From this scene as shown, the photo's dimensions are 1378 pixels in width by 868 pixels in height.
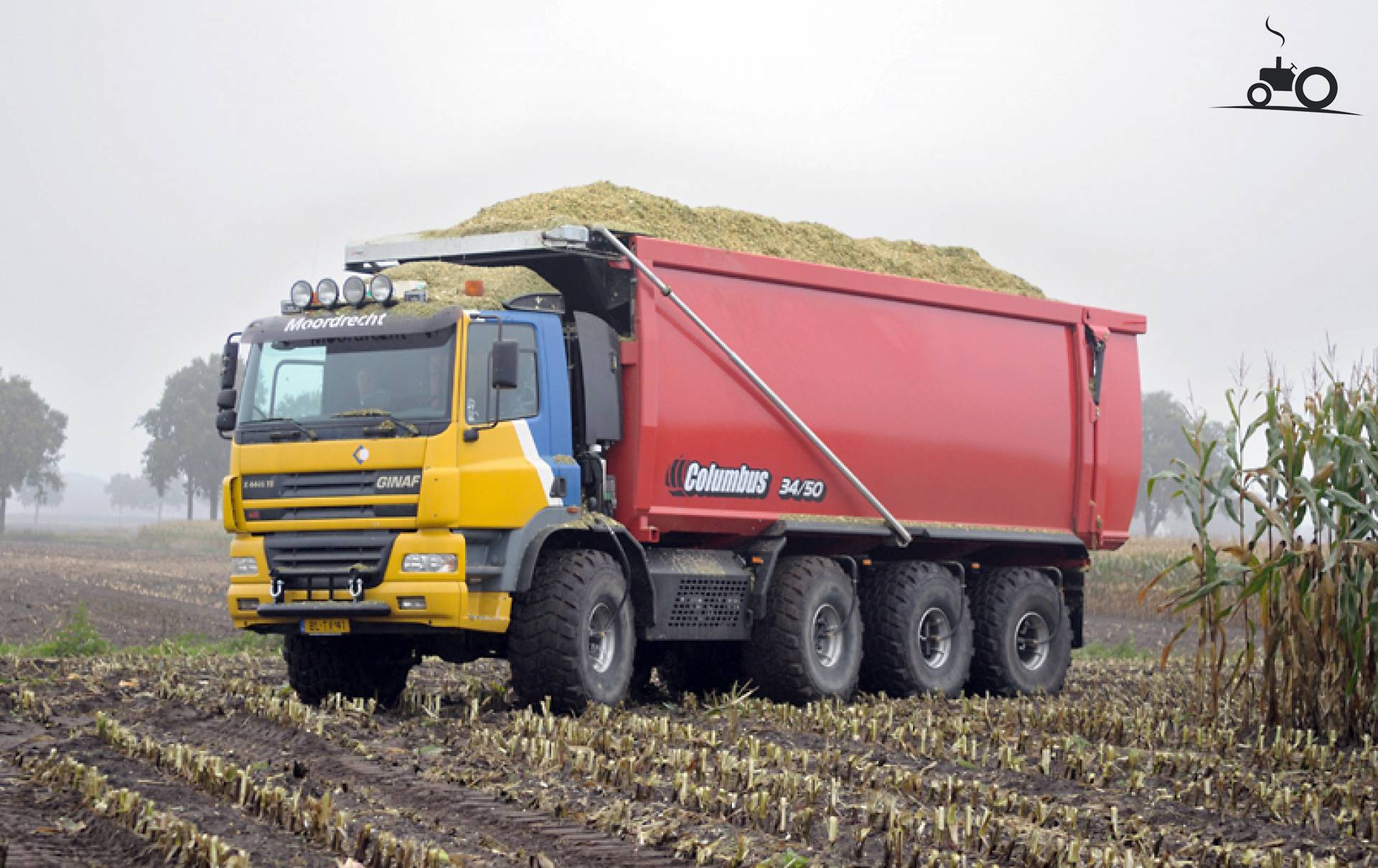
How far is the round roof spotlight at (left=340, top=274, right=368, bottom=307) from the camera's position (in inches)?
473

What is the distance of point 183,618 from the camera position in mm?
26922

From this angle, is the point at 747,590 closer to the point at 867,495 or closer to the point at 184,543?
the point at 867,495

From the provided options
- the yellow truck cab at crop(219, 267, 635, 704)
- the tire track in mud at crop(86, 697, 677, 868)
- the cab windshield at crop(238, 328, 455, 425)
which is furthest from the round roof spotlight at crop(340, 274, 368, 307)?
the tire track in mud at crop(86, 697, 677, 868)

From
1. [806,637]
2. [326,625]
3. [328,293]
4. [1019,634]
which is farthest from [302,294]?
[1019,634]

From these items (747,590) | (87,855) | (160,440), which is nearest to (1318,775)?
(747,590)

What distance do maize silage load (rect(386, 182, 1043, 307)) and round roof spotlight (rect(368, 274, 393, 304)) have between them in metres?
0.32

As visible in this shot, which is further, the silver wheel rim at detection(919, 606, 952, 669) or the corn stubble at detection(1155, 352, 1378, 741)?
the silver wheel rim at detection(919, 606, 952, 669)

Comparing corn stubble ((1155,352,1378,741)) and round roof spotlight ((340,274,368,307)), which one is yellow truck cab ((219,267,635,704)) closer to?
round roof spotlight ((340,274,368,307))

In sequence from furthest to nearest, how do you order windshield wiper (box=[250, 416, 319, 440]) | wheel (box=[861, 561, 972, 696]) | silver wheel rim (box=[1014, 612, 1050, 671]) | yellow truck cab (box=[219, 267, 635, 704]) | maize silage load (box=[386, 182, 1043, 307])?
1. silver wheel rim (box=[1014, 612, 1050, 671])
2. wheel (box=[861, 561, 972, 696])
3. maize silage load (box=[386, 182, 1043, 307])
4. windshield wiper (box=[250, 416, 319, 440])
5. yellow truck cab (box=[219, 267, 635, 704])

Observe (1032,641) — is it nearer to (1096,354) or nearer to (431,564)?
(1096,354)

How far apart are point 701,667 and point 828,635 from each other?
4.26 feet

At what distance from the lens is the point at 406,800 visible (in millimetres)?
8180

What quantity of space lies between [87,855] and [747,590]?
7.28 meters

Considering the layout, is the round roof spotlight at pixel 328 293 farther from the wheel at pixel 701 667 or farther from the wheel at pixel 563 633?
the wheel at pixel 701 667
